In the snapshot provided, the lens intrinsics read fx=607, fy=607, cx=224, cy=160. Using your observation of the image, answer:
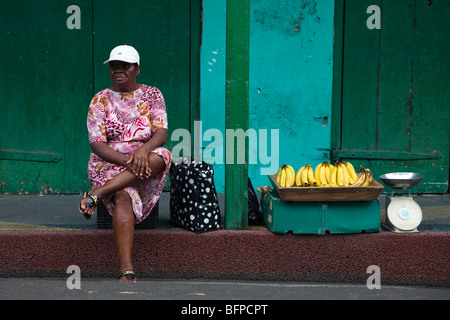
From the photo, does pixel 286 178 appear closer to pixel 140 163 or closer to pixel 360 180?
pixel 360 180

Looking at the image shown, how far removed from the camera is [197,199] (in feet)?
15.5

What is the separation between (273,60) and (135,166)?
8.30 ft

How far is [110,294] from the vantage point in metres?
3.99

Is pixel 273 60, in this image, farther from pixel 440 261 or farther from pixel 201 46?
pixel 440 261

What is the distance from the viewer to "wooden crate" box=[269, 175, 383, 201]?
4605 millimetres

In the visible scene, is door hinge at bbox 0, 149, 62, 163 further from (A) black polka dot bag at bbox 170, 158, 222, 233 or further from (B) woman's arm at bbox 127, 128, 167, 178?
(B) woman's arm at bbox 127, 128, 167, 178

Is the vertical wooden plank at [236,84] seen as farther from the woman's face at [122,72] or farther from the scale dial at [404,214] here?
the scale dial at [404,214]

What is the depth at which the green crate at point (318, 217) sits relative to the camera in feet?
15.3

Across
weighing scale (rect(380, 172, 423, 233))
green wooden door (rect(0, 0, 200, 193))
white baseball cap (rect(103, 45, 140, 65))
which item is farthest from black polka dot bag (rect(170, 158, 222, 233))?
green wooden door (rect(0, 0, 200, 193))

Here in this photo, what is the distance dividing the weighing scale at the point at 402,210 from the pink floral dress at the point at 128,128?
1.79m

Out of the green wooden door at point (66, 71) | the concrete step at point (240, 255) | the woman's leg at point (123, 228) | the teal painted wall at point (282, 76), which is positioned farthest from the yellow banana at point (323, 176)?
the green wooden door at point (66, 71)

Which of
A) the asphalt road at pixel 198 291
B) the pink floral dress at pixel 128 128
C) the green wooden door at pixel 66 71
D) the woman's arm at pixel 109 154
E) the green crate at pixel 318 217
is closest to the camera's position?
the asphalt road at pixel 198 291

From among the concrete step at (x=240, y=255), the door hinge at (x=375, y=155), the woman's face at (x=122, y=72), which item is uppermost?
the woman's face at (x=122, y=72)
